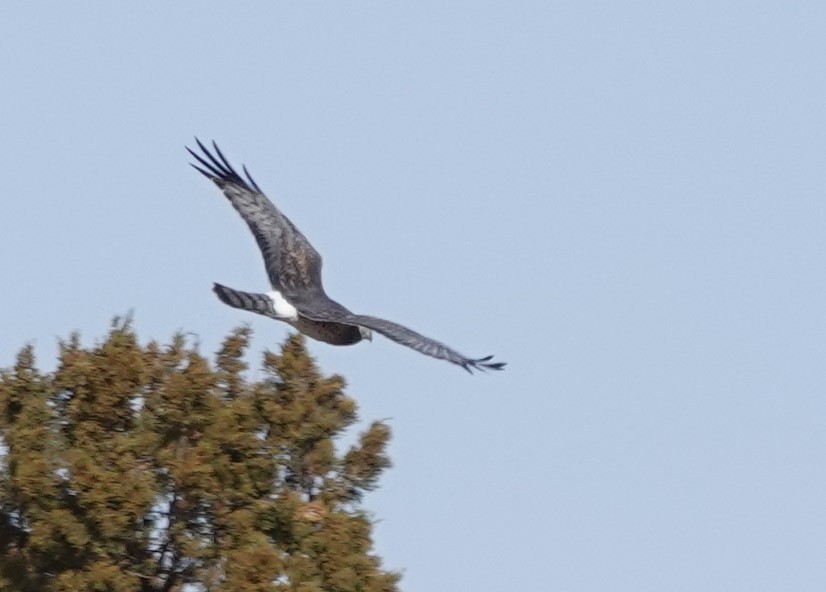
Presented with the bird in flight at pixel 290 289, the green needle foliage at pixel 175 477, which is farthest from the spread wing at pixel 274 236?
the green needle foliage at pixel 175 477

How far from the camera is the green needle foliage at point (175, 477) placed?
10516mm

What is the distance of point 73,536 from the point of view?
34.5 feet

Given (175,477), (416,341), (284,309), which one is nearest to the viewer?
(175,477)

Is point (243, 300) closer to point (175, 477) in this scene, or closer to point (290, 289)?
point (290, 289)

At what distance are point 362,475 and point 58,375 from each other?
1.93 metres

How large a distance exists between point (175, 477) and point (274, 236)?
19.1 ft

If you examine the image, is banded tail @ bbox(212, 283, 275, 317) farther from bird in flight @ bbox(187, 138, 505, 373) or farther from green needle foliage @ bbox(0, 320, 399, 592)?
green needle foliage @ bbox(0, 320, 399, 592)

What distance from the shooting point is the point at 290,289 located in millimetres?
15594

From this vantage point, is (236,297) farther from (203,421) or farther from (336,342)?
(203,421)

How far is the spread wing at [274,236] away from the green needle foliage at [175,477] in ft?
13.2

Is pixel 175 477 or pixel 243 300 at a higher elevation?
pixel 243 300

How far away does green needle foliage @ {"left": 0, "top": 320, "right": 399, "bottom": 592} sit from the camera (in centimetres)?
1052

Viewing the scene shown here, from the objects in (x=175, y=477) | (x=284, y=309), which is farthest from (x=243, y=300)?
(x=175, y=477)

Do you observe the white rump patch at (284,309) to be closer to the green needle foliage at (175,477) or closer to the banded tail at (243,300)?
the banded tail at (243,300)
